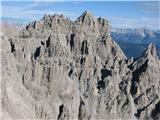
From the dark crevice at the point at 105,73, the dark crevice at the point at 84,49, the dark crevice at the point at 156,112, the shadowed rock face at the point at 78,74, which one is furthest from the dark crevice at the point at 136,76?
the dark crevice at the point at 84,49

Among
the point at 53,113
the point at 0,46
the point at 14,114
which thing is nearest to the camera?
the point at 14,114

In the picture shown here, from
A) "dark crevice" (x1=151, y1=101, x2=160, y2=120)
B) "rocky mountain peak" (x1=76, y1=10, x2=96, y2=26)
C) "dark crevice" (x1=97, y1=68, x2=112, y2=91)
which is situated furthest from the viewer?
"rocky mountain peak" (x1=76, y1=10, x2=96, y2=26)

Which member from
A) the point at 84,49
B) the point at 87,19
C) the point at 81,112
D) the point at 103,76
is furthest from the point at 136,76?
the point at 81,112

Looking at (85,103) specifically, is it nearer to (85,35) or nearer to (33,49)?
(33,49)

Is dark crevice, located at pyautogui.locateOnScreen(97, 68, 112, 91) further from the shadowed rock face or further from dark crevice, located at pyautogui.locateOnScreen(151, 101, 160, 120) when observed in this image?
dark crevice, located at pyautogui.locateOnScreen(151, 101, 160, 120)

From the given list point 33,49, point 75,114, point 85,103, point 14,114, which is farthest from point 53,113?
point 33,49

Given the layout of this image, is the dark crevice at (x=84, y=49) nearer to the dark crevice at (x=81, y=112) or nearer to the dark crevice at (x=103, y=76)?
the dark crevice at (x=103, y=76)

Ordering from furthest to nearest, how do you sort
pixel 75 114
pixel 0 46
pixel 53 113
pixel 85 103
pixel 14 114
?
pixel 85 103 → pixel 75 114 → pixel 53 113 → pixel 0 46 → pixel 14 114

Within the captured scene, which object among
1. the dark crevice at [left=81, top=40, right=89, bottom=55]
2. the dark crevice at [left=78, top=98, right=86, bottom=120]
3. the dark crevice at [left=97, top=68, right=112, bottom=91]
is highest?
the dark crevice at [left=81, top=40, right=89, bottom=55]

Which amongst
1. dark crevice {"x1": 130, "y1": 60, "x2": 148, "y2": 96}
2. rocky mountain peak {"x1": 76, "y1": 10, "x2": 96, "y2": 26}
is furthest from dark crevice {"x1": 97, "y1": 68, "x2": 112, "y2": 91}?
rocky mountain peak {"x1": 76, "y1": 10, "x2": 96, "y2": 26}
